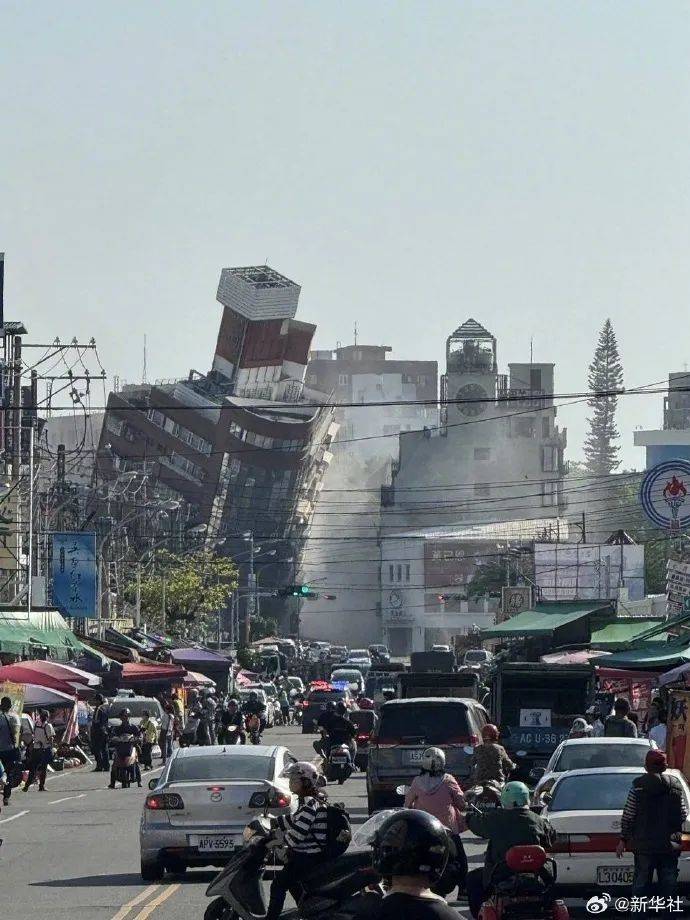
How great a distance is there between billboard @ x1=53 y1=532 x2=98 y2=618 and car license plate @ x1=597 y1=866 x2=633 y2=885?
47735 millimetres

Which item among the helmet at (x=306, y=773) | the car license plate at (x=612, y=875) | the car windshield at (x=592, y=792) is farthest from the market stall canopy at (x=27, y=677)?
the helmet at (x=306, y=773)

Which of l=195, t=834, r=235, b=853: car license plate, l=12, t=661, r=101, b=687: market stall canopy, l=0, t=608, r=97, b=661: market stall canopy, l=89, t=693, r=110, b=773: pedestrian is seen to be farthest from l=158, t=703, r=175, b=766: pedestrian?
l=195, t=834, r=235, b=853: car license plate

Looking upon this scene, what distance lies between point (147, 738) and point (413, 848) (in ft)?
141

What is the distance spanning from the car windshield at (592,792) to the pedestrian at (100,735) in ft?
98.6

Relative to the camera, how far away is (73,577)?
2480 inches

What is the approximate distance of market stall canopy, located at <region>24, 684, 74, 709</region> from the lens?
1699 inches

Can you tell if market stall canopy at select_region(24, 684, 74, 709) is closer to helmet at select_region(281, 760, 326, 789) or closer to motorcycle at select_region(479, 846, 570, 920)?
helmet at select_region(281, 760, 326, 789)

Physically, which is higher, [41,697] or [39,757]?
[41,697]

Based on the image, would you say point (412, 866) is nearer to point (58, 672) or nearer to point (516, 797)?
point (516, 797)

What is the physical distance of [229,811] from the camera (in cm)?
1950

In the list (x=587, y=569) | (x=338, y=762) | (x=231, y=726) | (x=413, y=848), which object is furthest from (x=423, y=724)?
(x=587, y=569)

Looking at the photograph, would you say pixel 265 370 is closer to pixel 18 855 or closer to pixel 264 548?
pixel 264 548

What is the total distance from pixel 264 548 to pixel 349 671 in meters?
Result: 92.2

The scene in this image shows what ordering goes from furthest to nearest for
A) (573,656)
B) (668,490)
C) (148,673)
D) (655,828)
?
1. (148,673)
2. (668,490)
3. (573,656)
4. (655,828)
